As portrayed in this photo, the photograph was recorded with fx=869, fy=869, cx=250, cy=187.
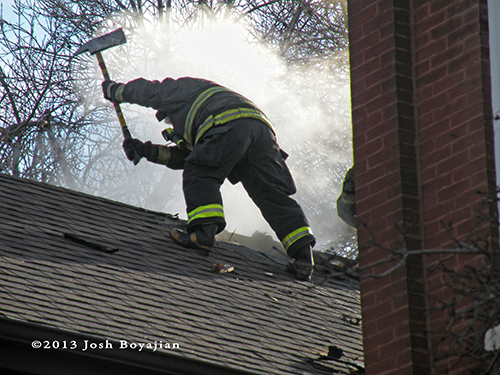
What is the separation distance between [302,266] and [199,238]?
96 cm

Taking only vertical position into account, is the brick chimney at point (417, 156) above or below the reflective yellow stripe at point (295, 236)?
below

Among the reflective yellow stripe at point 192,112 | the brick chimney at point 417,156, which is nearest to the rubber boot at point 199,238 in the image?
the reflective yellow stripe at point 192,112

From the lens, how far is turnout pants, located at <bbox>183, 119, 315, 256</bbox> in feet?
24.6

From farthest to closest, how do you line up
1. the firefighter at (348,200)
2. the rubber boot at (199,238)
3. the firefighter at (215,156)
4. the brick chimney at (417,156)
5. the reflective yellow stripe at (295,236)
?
the reflective yellow stripe at (295,236)
the firefighter at (215,156)
the rubber boot at (199,238)
the firefighter at (348,200)
the brick chimney at (417,156)

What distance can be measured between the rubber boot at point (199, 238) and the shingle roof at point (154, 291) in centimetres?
8

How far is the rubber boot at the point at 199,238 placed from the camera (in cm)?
740

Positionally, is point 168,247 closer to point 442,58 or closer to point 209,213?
point 209,213

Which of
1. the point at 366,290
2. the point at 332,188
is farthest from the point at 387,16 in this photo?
the point at 332,188

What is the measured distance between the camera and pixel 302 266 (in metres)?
7.63

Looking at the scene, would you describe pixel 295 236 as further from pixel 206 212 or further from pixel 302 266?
pixel 206 212

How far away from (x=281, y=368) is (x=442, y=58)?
85.7 inches

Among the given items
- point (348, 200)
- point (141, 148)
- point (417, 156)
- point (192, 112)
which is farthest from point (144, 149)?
point (417, 156)

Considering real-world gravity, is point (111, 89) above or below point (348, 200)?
above

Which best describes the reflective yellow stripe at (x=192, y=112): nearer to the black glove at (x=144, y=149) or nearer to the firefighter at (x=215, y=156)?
the firefighter at (x=215, y=156)
